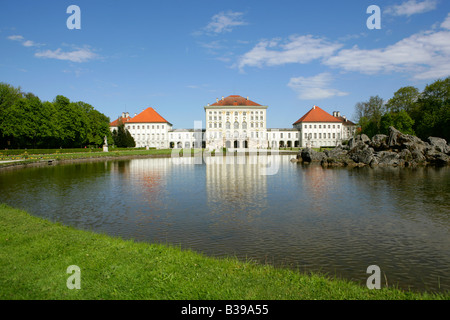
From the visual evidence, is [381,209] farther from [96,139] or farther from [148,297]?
[96,139]

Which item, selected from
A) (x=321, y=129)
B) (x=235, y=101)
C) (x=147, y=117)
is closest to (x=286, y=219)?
(x=235, y=101)

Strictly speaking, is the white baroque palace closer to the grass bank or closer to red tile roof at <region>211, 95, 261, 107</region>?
red tile roof at <region>211, 95, 261, 107</region>

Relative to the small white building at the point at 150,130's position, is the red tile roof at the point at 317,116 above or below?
above

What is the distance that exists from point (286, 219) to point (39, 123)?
48.8 metres

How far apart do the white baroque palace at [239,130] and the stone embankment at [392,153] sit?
46.8 m

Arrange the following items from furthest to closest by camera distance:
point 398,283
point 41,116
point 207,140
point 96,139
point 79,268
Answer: point 207,140 < point 96,139 < point 41,116 < point 398,283 < point 79,268

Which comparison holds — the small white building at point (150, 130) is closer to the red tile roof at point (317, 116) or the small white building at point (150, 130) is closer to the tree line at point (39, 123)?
the tree line at point (39, 123)

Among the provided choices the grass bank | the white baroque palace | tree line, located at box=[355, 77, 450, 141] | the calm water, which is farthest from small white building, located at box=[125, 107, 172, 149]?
the grass bank

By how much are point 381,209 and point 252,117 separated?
78.1 meters

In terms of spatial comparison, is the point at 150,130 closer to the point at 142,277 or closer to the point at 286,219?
the point at 286,219

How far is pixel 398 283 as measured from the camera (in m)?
5.96

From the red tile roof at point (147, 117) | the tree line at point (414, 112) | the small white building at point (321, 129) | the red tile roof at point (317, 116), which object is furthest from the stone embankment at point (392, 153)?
the red tile roof at point (147, 117)

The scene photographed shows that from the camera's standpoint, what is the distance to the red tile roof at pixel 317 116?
9425 centimetres
